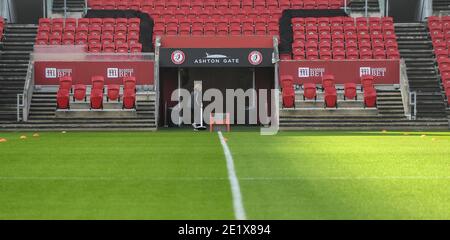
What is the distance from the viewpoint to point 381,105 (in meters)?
33.8

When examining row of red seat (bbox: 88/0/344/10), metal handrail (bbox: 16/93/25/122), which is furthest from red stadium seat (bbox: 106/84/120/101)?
row of red seat (bbox: 88/0/344/10)

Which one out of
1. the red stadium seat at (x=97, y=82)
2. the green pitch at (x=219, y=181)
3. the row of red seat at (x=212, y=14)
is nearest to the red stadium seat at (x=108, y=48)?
the red stadium seat at (x=97, y=82)

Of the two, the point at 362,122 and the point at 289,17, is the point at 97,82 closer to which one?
the point at 362,122

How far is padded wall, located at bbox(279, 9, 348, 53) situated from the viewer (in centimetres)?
3788

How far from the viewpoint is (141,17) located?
40.1m

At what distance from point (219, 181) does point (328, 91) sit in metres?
21.1

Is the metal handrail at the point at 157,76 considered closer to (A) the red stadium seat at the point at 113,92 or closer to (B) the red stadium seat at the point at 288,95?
(A) the red stadium seat at the point at 113,92

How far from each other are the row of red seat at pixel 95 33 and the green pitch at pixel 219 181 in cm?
1670

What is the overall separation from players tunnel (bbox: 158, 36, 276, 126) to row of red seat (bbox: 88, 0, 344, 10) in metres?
6.15

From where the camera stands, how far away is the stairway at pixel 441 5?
140 feet

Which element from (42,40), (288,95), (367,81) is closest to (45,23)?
(42,40)
